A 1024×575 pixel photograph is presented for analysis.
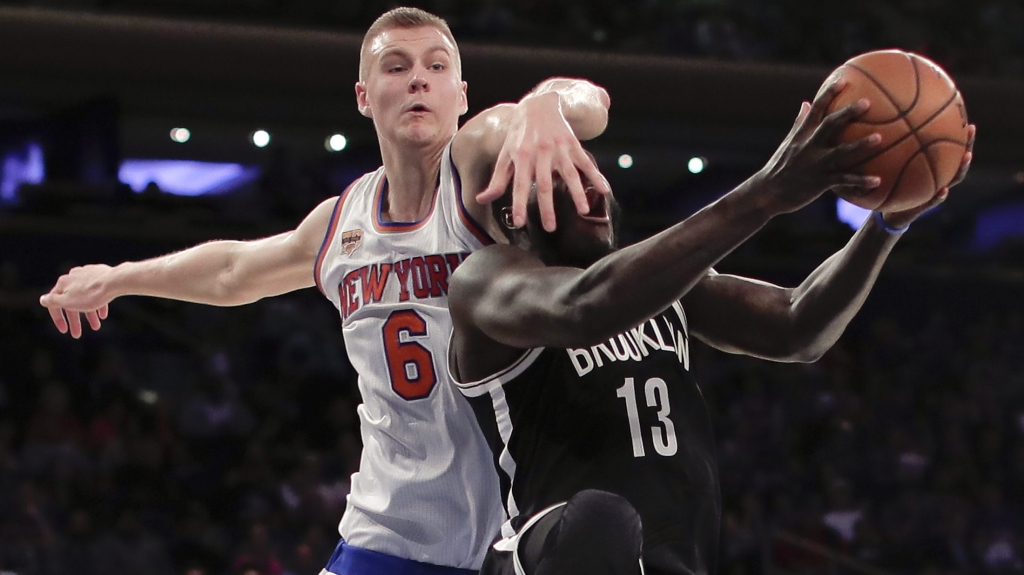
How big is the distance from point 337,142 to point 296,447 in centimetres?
541

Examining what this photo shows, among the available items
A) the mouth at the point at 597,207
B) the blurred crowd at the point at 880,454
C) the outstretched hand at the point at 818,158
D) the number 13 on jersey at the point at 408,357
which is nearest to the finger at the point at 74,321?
the number 13 on jersey at the point at 408,357

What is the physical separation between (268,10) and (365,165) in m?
3.68

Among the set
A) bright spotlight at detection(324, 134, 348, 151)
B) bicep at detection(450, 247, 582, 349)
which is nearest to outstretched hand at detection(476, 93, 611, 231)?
bicep at detection(450, 247, 582, 349)

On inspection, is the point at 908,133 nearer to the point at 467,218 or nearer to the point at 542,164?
the point at 542,164

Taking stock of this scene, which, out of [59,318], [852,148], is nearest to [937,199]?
[852,148]

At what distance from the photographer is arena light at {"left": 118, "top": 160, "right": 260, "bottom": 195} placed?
16.8 m

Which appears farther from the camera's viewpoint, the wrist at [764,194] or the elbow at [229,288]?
the elbow at [229,288]

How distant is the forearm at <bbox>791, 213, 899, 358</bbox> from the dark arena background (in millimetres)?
7157

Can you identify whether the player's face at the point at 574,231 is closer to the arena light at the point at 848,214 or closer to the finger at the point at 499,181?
the finger at the point at 499,181

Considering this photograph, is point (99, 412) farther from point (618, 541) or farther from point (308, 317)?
point (618, 541)

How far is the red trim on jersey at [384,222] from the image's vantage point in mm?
3924

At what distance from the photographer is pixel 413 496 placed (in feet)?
12.8

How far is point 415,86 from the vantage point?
3967 millimetres

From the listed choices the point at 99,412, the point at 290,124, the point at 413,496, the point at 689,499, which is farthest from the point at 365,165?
the point at 689,499
